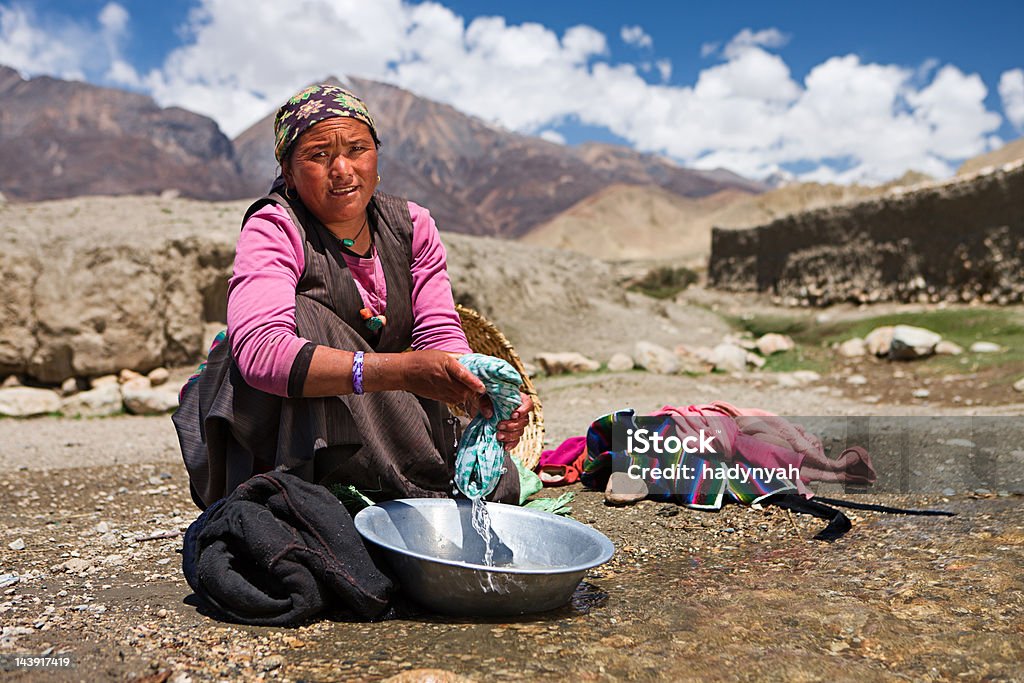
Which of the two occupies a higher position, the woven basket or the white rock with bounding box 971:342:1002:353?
the white rock with bounding box 971:342:1002:353

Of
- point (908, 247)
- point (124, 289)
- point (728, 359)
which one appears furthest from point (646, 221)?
point (124, 289)

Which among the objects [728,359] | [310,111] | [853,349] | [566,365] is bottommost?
[566,365]

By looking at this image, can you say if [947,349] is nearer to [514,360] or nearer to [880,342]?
[880,342]

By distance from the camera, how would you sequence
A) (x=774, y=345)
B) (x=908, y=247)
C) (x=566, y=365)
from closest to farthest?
(x=566, y=365) < (x=774, y=345) < (x=908, y=247)

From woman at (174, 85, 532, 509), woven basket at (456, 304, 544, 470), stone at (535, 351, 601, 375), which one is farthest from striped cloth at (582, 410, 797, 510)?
stone at (535, 351, 601, 375)

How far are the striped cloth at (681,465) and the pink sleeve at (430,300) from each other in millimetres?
979

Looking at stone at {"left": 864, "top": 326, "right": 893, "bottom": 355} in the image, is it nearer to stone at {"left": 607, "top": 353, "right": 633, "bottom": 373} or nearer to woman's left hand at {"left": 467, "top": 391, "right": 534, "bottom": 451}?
stone at {"left": 607, "top": 353, "right": 633, "bottom": 373}

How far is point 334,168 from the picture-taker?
103 inches

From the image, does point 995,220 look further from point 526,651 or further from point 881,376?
point 526,651

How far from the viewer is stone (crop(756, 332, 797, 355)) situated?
1030 cm

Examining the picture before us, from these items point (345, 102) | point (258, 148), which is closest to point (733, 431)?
point (345, 102)

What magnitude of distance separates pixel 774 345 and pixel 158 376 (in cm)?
706

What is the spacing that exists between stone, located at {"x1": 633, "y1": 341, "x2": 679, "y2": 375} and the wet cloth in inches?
238

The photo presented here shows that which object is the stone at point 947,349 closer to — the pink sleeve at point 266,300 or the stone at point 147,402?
the stone at point 147,402
